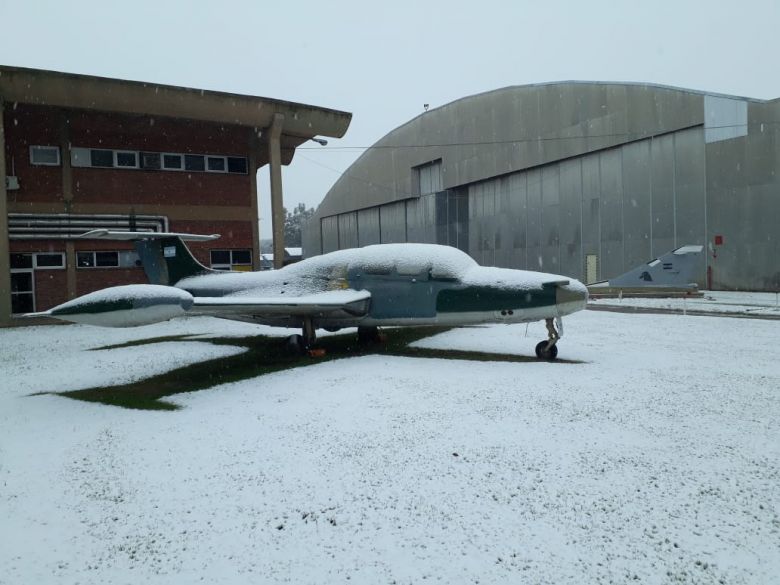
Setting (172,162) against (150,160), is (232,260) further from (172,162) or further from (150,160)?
(150,160)

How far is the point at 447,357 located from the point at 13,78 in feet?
58.6

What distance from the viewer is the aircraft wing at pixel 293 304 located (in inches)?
344

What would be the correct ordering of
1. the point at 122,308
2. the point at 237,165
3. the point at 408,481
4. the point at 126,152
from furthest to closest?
1. the point at 237,165
2. the point at 126,152
3. the point at 122,308
4. the point at 408,481

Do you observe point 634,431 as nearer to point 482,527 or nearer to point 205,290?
point 482,527

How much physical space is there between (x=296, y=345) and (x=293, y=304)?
4.32 ft

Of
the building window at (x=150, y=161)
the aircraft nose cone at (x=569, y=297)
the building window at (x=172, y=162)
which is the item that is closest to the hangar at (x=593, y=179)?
the aircraft nose cone at (x=569, y=297)

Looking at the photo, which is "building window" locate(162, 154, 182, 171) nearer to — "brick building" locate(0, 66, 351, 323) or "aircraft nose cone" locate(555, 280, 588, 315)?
"brick building" locate(0, 66, 351, 323)

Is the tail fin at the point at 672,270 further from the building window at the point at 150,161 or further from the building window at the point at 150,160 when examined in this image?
the building window at the point at 150,161

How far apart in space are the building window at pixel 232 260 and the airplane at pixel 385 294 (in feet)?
34.7

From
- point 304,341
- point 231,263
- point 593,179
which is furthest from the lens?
point 593,179

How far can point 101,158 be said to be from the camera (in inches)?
842

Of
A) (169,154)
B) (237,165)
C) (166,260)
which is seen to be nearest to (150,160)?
(169,154)

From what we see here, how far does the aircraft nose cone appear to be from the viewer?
361 inches

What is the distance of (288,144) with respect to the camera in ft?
82.8
